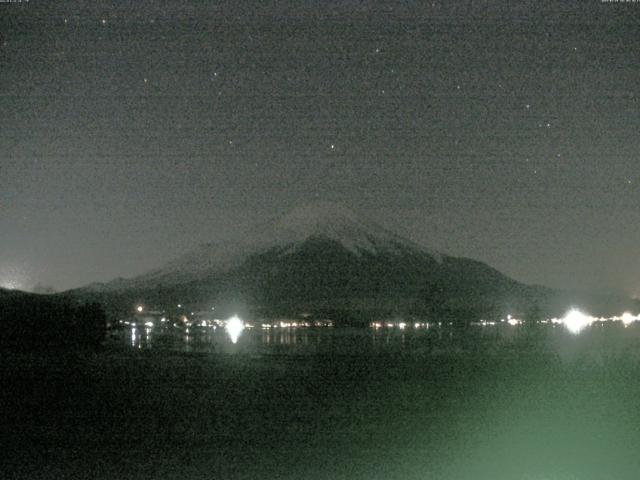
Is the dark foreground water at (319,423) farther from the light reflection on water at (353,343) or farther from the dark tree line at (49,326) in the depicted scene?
the dark tree line at (49,326)

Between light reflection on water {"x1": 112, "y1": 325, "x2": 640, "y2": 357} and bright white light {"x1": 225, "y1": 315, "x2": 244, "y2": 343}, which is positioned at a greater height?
bright white light {"x1": 225, "y1": 315, "x2": 244, "y2": 343}

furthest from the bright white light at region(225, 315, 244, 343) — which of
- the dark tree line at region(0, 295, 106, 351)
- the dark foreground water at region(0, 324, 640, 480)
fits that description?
the dark foreground water at region(0, 324, 640, 480)

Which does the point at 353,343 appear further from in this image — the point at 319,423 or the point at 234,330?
the point at 319,423

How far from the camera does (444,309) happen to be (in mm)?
195625

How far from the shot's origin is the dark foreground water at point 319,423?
1273 cm

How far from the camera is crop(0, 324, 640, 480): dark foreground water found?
1273cm

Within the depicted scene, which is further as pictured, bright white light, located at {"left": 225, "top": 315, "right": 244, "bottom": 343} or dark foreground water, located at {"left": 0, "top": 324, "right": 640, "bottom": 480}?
bright white light, located at {"left": 225, "top": 315, "right": 244, "bottom": 343}

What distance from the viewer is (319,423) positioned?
16.9m

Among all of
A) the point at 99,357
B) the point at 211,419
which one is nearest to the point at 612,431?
the point at 211,419

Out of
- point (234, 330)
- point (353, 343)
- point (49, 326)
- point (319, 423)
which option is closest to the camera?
point (319, 423)

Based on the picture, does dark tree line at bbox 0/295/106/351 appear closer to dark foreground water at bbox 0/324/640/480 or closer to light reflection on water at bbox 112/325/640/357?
light reflection on water at bbox 112/325/640/357

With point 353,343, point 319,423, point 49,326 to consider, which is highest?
point 49,326

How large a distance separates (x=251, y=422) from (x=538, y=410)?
571 centimetres

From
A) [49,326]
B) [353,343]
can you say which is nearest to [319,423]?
[49,326]
